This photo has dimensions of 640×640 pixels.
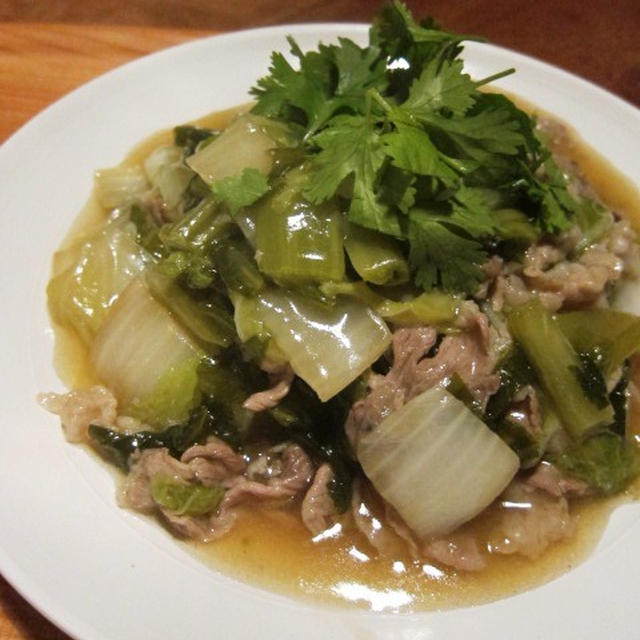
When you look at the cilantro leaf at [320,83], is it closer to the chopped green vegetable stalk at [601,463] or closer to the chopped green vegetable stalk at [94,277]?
the chopped green vegetable stalk at [94,277]

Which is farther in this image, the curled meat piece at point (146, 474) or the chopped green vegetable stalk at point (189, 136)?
the chopped green vegetable stalk at point (189, 136)

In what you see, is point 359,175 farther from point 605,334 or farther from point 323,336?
point 605,334

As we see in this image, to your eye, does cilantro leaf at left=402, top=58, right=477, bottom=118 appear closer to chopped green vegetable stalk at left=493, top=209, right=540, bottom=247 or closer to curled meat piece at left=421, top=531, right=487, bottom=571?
chopped green vegetable stalk at left=493, top=209, right=540, bottom=247

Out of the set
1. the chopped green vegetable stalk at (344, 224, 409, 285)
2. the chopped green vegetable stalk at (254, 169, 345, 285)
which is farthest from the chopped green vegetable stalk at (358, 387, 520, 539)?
the chopped green vegetable stalk at (254, 169, 345, 285)

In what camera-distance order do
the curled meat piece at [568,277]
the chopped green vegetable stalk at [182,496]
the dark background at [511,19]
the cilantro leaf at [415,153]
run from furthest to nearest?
the dark background at [511,19], the curled meat piece at [568,277], the chopped green vegetable stalk at [182,496], the cilantro leaf at [415,153]

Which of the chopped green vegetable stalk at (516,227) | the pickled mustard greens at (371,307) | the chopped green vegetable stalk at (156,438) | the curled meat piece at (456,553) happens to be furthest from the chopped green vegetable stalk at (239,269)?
the curled meat piece at (456,553)

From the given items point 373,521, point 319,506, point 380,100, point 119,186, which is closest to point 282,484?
point 319,506
